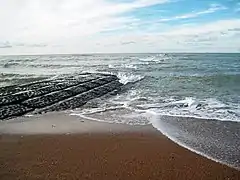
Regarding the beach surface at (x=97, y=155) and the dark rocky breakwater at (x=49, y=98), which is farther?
the dark rocky breakwater at (x=49, y=98)

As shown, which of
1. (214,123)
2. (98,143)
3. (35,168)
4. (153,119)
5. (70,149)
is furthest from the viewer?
(153,119)

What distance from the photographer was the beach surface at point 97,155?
6609 millimetres

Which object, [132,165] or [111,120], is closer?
[132,165]

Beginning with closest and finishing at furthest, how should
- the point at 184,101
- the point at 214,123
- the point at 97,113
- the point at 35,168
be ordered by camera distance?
the point at 35,168 < the point at 214,123 < the point at 97,113 < the point at 184,101

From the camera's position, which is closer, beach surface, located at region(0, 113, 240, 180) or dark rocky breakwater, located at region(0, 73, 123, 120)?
beach surface, located at region(0, 113, 240, 180)

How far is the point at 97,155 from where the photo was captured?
775 cm

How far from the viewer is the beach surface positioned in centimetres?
661

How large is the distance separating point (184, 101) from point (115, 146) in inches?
328

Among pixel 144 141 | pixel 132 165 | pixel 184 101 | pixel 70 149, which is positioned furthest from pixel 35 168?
pixel 184 101

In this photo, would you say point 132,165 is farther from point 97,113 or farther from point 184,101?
point 184,101

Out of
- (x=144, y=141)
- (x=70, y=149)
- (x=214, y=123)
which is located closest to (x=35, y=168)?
(x=70, y=149)

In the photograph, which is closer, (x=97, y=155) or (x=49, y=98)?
(x=97, y=155)

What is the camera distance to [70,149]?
26.9ft

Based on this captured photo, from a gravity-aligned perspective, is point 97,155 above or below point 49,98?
below
